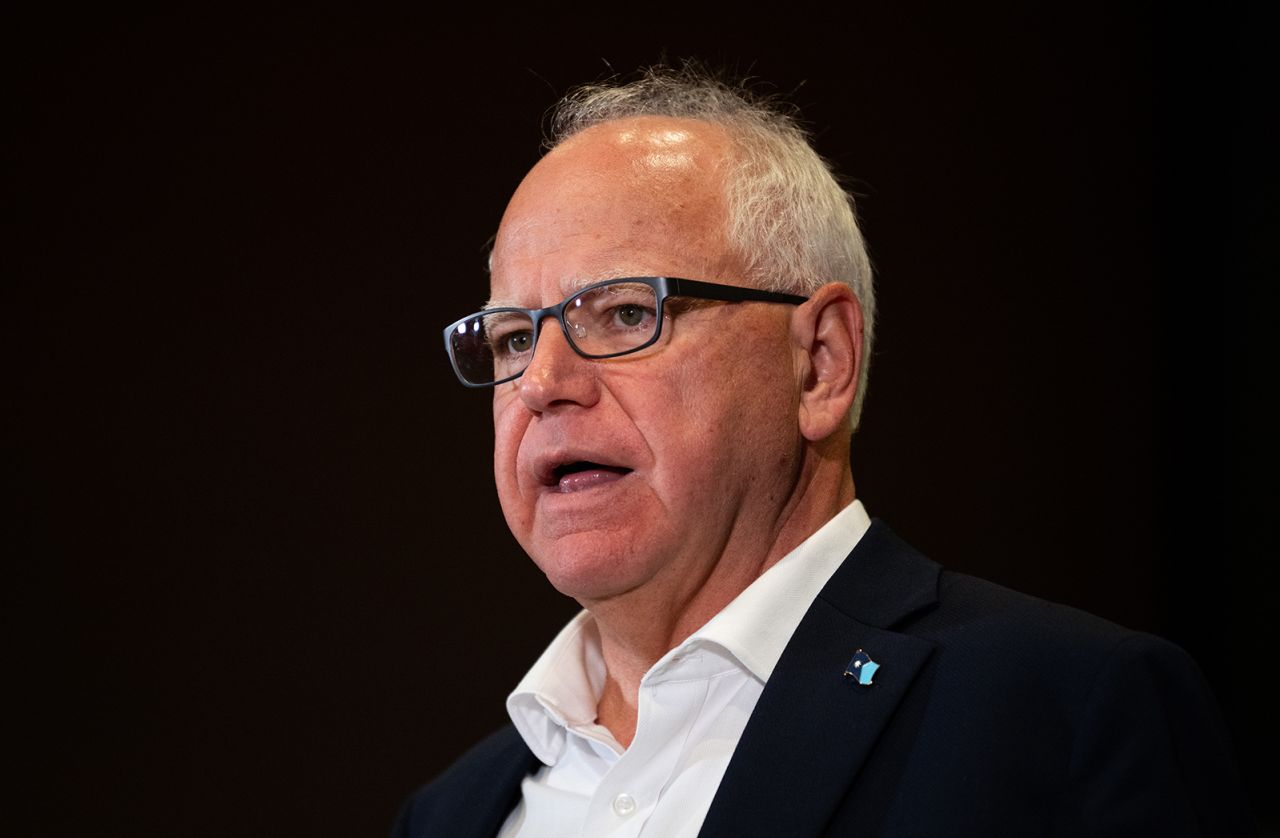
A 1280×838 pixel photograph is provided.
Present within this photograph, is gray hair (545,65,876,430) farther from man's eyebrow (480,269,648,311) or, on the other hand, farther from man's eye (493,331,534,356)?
man's eye (493,331,534,356)

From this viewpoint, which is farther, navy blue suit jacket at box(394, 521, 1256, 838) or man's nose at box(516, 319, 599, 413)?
man's nose at box(516, 319, 599, 413)

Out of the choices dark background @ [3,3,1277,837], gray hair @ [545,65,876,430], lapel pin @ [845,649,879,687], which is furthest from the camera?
dark background @ [3,3,1277,837]

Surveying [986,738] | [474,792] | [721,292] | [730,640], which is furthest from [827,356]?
[474,792]

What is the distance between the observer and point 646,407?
64.0 inches

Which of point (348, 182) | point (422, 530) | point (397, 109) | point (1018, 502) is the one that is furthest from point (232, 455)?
point (1018, 502)

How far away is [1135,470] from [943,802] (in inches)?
81.5

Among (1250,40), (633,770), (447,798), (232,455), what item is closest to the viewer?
(633,770)

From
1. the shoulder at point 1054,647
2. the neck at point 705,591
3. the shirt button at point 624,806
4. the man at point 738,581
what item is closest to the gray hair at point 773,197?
the man at point 738,581

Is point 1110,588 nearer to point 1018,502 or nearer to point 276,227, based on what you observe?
point 1018,502

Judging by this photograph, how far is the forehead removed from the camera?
5.53 feet

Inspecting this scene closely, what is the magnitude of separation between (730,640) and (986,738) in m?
0.34

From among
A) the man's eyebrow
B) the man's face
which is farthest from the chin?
the man's eyebrow

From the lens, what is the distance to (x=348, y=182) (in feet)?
10.3

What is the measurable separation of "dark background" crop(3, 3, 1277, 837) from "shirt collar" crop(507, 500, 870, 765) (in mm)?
1284
